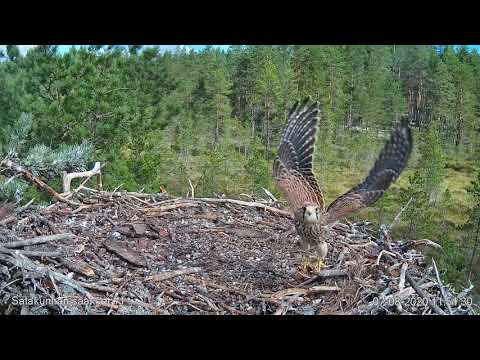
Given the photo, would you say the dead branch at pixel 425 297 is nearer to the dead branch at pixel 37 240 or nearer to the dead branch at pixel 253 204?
the dead branch at pixel 253 204

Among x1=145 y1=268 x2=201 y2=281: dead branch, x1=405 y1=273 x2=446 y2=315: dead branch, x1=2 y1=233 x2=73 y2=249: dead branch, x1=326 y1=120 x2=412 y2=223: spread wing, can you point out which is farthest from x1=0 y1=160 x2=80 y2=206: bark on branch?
x1=405 y1=273 x2=446 y2=315: dead branch

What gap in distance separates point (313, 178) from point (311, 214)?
0.81 ft

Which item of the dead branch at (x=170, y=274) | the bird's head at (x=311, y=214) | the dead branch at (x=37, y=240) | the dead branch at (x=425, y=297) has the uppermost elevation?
the bird's head at (x=311, y=214)

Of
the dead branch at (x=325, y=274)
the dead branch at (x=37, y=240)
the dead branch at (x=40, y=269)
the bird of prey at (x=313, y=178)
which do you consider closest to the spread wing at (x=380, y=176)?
the bird of prey at (x=313, y=178)

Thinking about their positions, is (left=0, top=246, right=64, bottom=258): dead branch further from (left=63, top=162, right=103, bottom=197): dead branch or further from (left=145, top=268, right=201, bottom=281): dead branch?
(left=63, top=162, right=103, bottom=197): dead branch

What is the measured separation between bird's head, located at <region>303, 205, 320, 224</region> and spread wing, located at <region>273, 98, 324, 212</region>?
11 cm

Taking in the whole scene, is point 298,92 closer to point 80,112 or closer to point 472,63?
point 472,63

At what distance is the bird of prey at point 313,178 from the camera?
2.49 meters

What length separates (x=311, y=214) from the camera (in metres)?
2.62

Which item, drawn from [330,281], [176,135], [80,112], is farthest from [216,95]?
[330,281]

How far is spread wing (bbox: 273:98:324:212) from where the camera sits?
9.15 ft

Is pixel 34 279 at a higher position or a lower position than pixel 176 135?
lower
